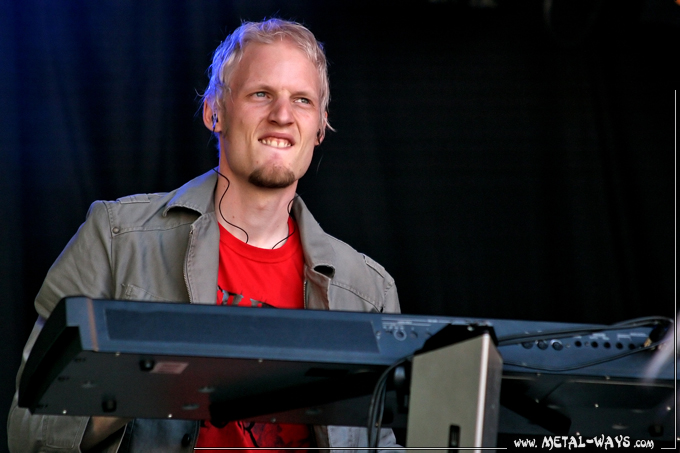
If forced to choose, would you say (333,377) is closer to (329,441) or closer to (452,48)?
(329,441)

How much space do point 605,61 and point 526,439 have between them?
122 centimetres

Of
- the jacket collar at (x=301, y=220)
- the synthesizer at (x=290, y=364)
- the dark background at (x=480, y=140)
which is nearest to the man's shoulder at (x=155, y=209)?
the jacket collar at (x=301, y=220)

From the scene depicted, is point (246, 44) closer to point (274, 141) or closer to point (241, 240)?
point (274, 141)

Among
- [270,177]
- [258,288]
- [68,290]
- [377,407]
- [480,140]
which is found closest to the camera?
[377,407]

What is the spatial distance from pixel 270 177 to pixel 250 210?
10 cm

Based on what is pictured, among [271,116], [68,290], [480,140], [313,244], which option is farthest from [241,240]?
[480,140]

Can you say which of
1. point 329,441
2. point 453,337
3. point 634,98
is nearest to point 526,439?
point 329,441

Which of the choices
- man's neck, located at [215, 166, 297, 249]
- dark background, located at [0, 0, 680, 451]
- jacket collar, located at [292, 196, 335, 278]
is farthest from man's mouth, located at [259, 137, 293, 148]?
dark background, located at [0, 0, 680, 451]

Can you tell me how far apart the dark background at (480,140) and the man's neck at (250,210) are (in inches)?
Answer: 14.0

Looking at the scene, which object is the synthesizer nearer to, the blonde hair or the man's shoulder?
the man's shoulder

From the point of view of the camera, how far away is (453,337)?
A: 0.85 metres

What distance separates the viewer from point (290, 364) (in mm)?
907

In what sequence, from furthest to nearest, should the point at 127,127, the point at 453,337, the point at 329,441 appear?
the point at 127,127
the point at 329,441
the point at 453,337

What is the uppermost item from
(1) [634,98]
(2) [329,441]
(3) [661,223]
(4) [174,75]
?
(1) [634,98]
